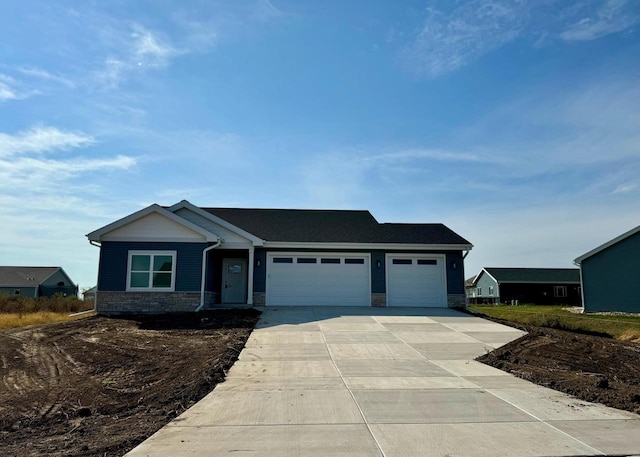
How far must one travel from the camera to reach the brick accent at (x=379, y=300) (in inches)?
779

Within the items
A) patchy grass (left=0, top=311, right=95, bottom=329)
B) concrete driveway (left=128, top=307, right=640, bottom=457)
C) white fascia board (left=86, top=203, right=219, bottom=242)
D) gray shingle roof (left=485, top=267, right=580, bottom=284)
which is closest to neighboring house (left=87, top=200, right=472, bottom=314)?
white fascia board (left=86, top=203, right=219, bottom=242)

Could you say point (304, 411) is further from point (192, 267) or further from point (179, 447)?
point (192, 267)

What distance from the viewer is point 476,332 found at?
14.1m

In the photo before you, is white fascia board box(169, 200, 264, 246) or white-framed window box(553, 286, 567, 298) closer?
white fascia board box(169, 200, 264, 246)

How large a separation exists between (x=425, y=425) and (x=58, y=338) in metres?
10.0

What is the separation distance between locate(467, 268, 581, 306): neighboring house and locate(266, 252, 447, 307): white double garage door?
2662 cm

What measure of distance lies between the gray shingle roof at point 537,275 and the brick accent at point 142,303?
35412 millimetres

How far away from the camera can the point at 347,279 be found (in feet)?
65.7

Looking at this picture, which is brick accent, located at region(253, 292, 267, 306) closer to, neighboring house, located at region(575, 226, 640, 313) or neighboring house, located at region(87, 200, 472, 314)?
neighboring house, located at region(87, 200, 472, 314)

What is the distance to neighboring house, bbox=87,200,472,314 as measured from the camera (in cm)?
1767

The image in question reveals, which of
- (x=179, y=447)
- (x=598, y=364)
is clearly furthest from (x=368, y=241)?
(x=179, y=447)

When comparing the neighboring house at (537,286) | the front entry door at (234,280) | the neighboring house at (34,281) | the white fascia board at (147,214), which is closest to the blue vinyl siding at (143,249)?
the white fascia board at (147,214)

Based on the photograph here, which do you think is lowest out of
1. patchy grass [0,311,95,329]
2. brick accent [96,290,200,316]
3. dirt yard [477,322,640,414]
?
dirt yard [477,322,640,414]

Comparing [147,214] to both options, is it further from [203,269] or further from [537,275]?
[537,275]
